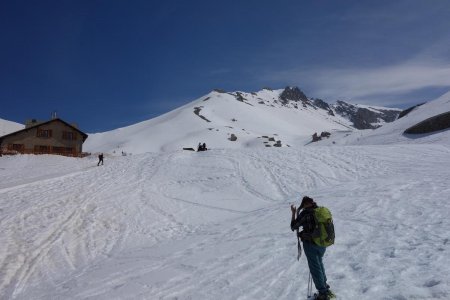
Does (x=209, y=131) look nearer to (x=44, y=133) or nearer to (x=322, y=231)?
(x=44, y=133)

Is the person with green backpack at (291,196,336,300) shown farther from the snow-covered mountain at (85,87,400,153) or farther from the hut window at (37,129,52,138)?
the snow-covered mountain at (85,87,400,153)

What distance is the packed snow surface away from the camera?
10.1 metres

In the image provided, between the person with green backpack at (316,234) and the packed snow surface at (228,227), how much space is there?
1026 mm

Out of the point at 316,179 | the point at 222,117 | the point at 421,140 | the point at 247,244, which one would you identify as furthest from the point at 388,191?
the point at 222,117

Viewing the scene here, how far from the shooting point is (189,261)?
1334 cm

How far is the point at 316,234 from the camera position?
297 inches

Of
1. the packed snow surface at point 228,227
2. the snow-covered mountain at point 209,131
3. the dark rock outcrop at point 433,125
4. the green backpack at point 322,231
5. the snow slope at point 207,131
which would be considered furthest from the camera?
the snow slope at point 207,131

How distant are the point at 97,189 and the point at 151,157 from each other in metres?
13.0

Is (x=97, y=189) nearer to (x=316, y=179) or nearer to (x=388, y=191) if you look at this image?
(x=316, y=179)

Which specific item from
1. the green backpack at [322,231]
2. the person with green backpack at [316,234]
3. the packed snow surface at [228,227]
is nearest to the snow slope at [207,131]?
the packed snow surface at [228,227]

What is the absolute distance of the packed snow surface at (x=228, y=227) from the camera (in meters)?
10.1

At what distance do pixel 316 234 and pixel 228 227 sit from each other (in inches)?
433

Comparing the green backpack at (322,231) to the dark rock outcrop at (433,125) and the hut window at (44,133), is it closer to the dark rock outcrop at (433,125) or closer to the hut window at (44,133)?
the dark rock outcrop at (433,125)

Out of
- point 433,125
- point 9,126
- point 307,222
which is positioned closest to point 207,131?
point 9,126
